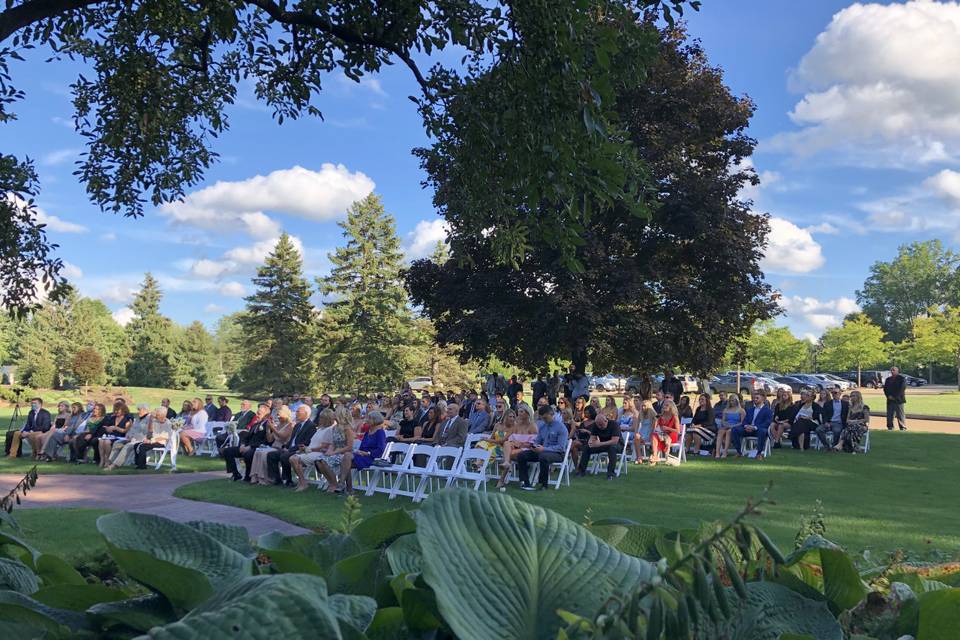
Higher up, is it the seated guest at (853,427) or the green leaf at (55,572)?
the green leaf at (55,572)

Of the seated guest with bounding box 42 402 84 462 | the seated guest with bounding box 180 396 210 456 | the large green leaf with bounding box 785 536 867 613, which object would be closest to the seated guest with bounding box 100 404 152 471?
the seated guest with bounding box 42 402 84 462

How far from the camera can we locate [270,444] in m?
15.7

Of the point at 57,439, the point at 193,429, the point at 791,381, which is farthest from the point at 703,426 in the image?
the point at 791,381

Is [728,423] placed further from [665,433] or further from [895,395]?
[895,395]

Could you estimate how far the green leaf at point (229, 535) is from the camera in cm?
135

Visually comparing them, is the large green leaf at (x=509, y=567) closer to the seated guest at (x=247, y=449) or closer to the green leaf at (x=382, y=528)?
the green leaf at (x=382, y=528)

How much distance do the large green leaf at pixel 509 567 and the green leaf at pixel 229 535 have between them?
53 cm

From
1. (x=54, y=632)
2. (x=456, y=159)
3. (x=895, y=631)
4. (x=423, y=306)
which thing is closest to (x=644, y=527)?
(x=895, y=631)

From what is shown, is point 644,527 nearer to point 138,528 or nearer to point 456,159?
point 138,528

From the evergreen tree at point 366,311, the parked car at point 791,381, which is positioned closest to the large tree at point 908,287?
the parked car at point 791,381

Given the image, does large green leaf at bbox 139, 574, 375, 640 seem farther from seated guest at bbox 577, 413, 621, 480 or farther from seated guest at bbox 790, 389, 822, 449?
seated guest at bbox 790, 389, 822, 449

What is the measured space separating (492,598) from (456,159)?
732 centimetres

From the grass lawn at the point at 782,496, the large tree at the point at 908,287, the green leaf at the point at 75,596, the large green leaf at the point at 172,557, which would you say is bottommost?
the grass lawn at the point at 782,496

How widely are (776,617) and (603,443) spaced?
14358mm
